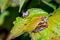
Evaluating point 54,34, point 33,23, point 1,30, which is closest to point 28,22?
point 33,23

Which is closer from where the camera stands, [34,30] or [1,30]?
[34,30]

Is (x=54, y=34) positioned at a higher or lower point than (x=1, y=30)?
lower

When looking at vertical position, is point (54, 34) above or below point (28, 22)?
below

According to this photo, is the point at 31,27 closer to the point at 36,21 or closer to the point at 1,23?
the point at 36,21

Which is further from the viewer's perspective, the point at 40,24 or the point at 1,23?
the point at 1,23

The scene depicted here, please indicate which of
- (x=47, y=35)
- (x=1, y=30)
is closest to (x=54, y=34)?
(x=47, y=35)

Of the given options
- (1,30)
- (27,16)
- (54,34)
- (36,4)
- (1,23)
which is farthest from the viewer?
(1,30)

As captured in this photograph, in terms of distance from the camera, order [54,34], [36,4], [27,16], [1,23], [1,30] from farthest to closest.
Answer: [1,30] < [1,23] < [36,4] < [27,16] < [54,34]

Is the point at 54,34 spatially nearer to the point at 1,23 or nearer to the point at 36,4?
the point at 36,4

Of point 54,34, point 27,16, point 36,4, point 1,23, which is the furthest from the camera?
point 1,23
